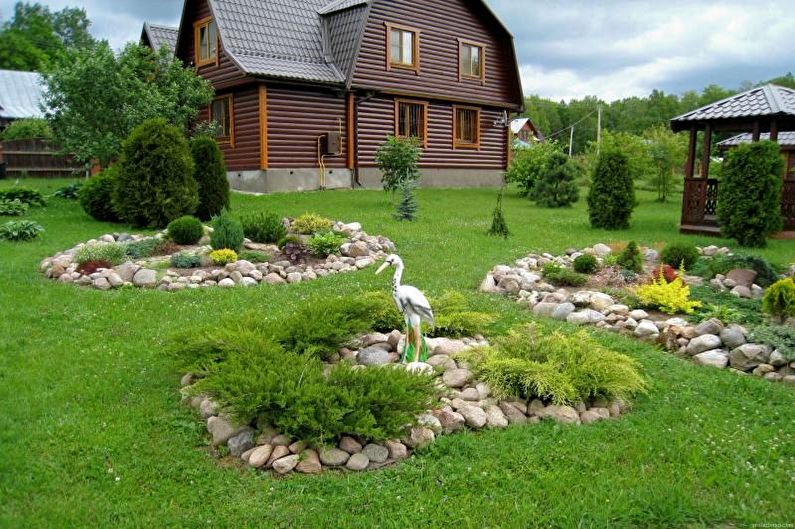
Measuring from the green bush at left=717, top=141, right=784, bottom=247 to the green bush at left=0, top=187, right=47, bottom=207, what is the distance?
15545 millimetres

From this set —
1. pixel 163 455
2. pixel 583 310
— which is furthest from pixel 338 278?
pixel 163 455

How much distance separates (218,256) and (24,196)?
896 cm

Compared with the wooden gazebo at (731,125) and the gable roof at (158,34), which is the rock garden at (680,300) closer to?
the wooden gazebo at (731,125)

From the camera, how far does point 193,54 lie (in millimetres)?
21625

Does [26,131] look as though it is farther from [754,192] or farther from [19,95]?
[754,192]

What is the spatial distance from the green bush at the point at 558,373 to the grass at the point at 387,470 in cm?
25

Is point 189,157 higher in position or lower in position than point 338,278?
higher

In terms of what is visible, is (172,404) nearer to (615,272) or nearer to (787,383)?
(787,383)

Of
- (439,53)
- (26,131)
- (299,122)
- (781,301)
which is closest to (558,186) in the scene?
(439,53)

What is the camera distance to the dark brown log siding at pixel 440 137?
70.8 ft

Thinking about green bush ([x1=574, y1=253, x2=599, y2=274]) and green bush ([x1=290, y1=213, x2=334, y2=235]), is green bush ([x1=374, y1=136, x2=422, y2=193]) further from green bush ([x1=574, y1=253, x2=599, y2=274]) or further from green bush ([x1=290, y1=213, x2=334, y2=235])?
green bush ([x1=574, y1=253, x2=599, y2=274])

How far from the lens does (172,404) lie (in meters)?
4.70

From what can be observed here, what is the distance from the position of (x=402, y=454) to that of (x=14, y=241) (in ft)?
32.3

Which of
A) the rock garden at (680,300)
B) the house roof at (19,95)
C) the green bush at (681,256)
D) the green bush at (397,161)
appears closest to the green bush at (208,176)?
the green bush at (397,161)
